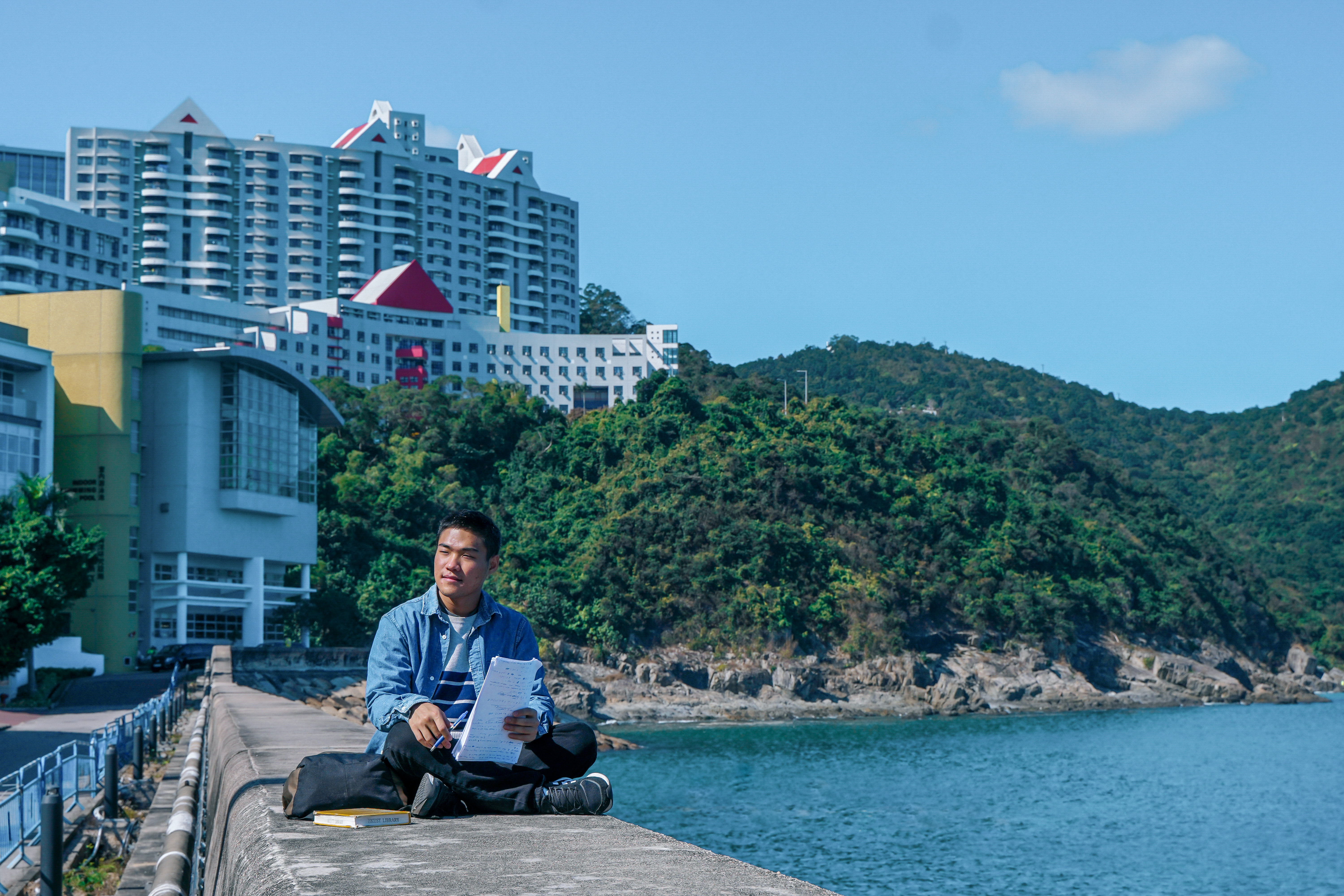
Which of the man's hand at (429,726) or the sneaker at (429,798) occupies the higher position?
the man's hand at (429,726)

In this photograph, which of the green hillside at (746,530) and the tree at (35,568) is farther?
the green hillside at (746,530)

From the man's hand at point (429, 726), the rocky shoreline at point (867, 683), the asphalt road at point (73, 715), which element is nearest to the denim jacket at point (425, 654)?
the man's hand at point (429, 726)

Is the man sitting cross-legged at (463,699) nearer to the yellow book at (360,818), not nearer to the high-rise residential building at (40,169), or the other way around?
the yellow book at (360,818)

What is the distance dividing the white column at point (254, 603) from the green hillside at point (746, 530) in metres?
6.04

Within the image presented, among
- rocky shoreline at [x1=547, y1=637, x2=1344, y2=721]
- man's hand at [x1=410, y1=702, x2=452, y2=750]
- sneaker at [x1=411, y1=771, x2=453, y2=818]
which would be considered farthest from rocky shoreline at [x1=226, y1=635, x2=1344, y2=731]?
sneaker at [x1=411, y1=771, x2=453, y2=818]

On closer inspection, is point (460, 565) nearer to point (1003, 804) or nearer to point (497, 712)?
point (497, 712)

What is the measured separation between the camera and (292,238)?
12369cm

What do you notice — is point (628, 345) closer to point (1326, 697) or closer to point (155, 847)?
point (1326, 697)

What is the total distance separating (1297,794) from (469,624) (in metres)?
47.5

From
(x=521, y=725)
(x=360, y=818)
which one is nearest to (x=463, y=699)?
(x=521, y=725)

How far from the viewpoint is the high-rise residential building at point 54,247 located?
3757 inches

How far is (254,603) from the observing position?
62.2 metres

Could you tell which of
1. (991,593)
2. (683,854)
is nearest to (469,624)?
(683,854)

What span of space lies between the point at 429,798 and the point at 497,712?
0.42 meters
